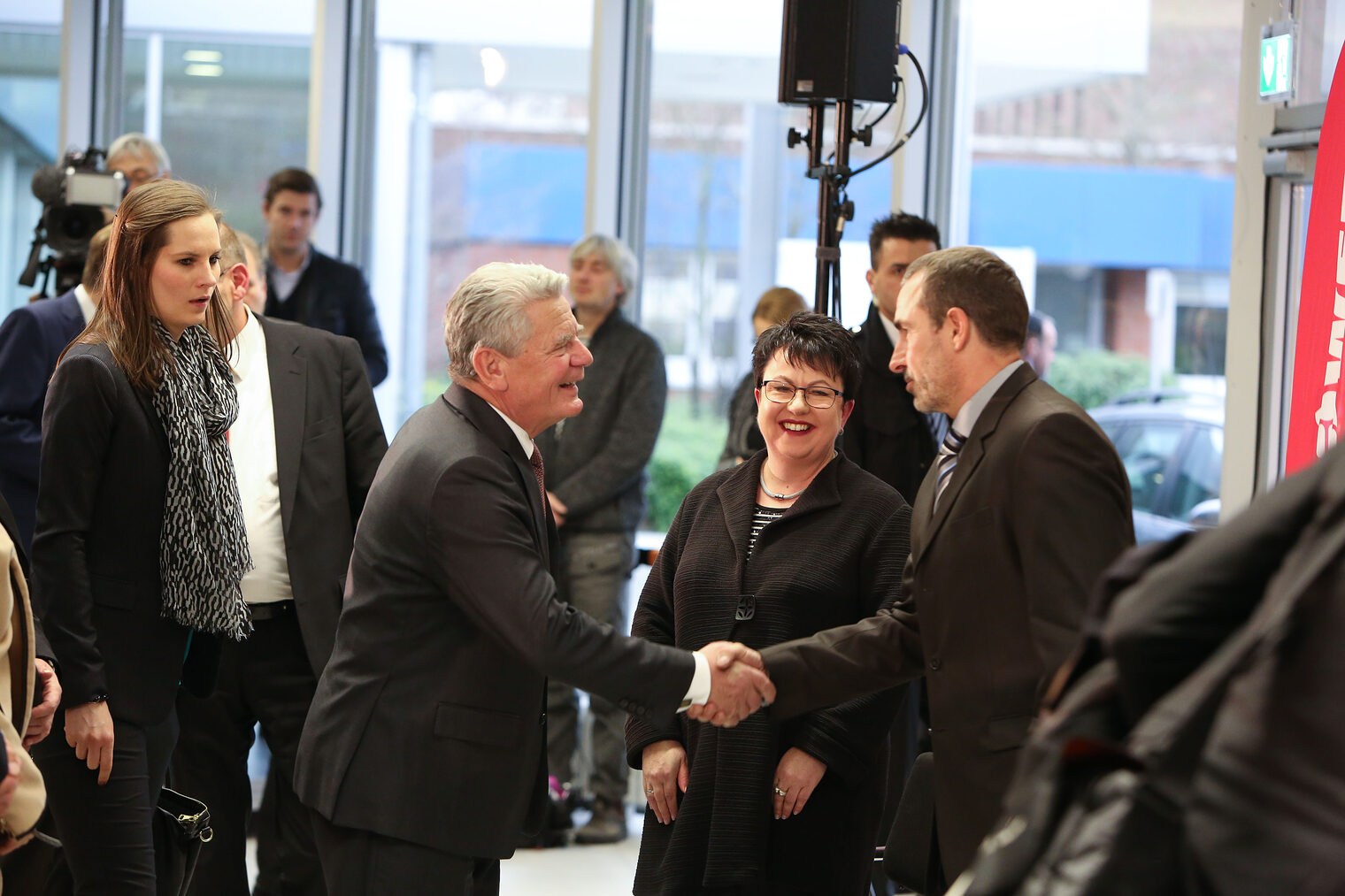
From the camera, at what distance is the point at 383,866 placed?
7.28ft

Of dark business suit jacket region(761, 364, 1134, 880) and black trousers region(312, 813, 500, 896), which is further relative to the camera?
black trousers region(312, 813, 500, 896)

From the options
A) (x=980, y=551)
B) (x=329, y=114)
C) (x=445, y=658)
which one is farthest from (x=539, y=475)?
(x=329, y=114)

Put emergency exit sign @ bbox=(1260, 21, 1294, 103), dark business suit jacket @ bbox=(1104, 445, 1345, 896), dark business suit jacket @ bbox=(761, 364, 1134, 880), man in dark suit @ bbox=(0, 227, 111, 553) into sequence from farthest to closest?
emergency exit sign @ bbox=(1260, 21, 1294, 103) → man in dark suit @ bbox=(0, 227, 111, 553) → dark business suit jacket @ bbox=(761, 364, 1134, 880) → dark business suit jacket @ bbox=(1104, 445, 1345, 896)

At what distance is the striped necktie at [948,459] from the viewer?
2.36 meters

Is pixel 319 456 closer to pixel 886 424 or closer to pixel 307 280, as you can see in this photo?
pixel 886 424

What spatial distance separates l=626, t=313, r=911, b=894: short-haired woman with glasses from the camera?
2557 mm

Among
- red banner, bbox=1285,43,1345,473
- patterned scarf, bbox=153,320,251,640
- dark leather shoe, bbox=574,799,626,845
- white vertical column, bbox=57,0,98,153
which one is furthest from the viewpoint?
white vertical column, bbox=57,0,98,153

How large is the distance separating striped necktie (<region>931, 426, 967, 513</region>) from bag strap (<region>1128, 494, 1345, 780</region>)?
1.25 metres

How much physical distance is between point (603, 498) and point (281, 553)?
1.78 metres

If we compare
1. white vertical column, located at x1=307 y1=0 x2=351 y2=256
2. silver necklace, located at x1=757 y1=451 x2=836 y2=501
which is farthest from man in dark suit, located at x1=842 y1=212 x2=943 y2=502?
white vertical column, located at x1=307 y1=0 x2=351 y2=256

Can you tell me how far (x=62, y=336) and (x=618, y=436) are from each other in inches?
73.8

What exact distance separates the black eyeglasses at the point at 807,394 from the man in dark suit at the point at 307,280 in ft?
8.33

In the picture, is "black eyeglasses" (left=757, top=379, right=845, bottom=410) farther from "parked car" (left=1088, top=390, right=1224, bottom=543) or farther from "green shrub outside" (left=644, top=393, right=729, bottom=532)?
"green shrub outside" (left=644, top=393, right=729, bottom=532)

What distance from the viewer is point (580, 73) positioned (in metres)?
6.41
